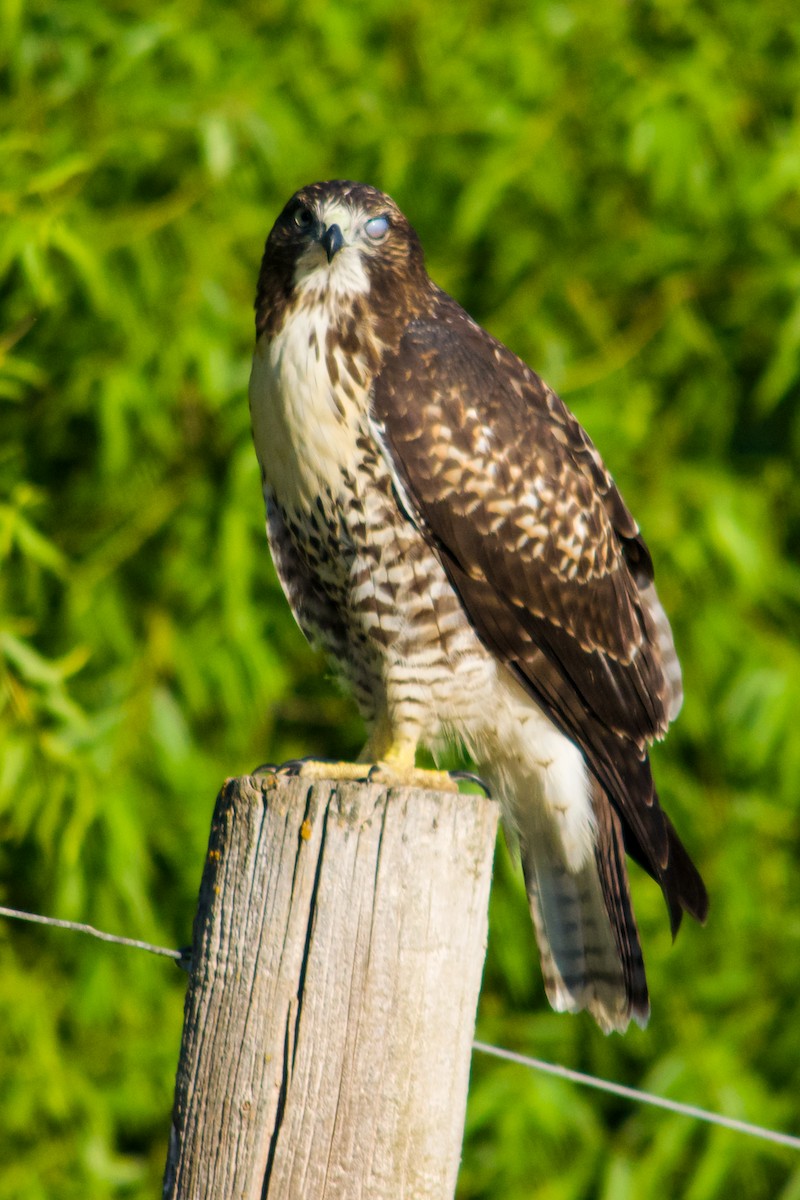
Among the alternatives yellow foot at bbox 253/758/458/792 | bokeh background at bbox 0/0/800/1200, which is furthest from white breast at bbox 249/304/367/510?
bokeh background at bbox 0/0/800/1200

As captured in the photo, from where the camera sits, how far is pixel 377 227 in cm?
281

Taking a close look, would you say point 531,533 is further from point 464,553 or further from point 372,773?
point 372,773

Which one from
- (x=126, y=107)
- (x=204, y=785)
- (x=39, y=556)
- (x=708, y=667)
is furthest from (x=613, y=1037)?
(x=126, y=107)

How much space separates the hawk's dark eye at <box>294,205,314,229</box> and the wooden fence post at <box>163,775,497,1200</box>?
129 cm

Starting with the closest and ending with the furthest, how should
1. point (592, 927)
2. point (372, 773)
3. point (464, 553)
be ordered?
1. point (372, 773)
2. point (464, 553)
3. point (592, 927)

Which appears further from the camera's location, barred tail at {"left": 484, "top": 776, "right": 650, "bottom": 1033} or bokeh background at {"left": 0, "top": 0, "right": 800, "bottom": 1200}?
bokeh background at {"left": 0, "top": 0, "right": 800, "bottom": 1200}

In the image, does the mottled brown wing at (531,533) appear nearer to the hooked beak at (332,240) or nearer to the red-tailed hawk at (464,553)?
the red-tailed hawk at (464,553)

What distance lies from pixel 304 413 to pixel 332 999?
1206 millimetres

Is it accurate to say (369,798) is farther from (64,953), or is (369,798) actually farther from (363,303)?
(64,953)

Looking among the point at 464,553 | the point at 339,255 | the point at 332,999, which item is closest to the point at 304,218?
the point at 339,255

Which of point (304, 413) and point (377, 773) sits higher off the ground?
point (304, 413)

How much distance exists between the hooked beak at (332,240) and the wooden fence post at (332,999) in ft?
3.88

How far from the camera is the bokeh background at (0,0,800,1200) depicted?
3674mm

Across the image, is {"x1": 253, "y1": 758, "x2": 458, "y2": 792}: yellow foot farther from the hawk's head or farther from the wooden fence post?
the hawk's head
